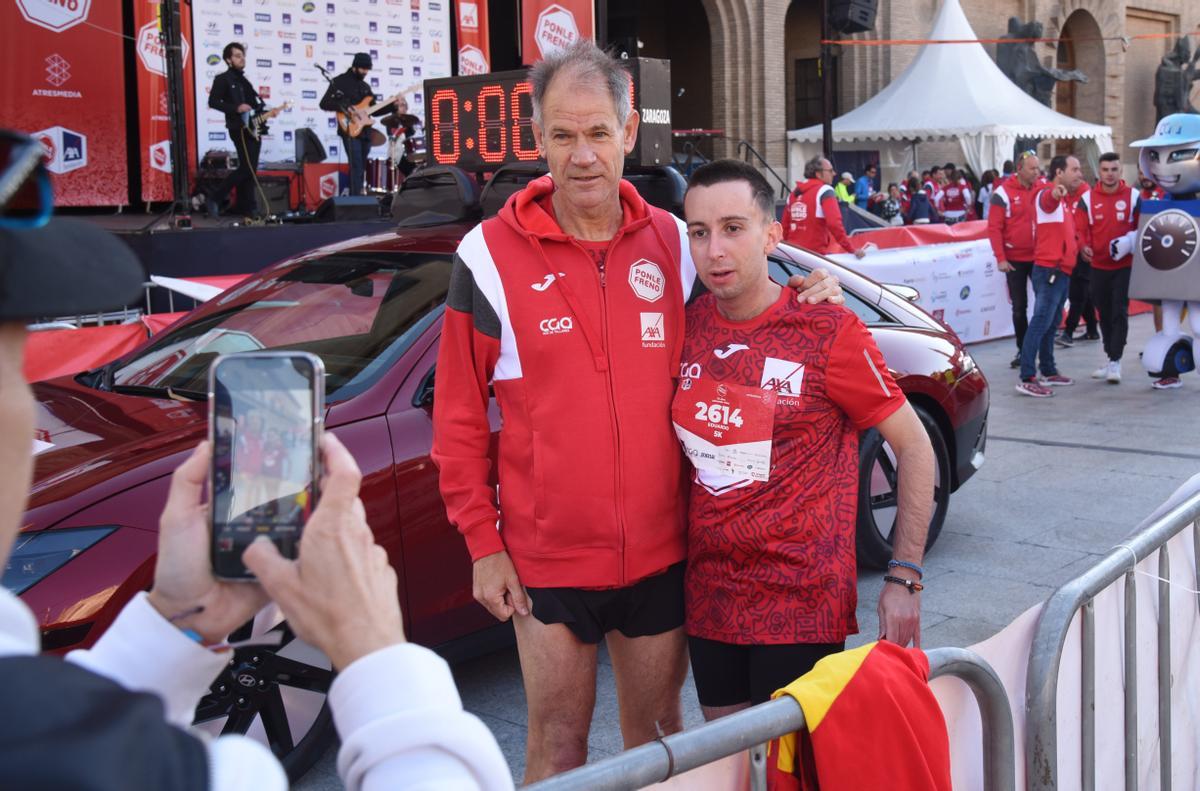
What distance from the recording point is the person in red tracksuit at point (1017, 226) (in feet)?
36.6

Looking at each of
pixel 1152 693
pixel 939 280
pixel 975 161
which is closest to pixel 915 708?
pixel 1152 693

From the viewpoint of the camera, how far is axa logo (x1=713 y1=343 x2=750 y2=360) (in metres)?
2.72

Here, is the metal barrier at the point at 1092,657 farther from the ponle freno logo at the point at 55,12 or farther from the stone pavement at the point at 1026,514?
the ponle freno logo at the point at 55,12

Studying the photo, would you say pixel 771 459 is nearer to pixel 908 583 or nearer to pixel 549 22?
pixel 908 583

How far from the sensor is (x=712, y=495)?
8.88 feet

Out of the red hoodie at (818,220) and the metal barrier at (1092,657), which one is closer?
the metal barrier at (1092,657)

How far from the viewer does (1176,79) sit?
3775cm

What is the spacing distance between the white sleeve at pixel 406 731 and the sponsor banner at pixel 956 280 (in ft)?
36.0

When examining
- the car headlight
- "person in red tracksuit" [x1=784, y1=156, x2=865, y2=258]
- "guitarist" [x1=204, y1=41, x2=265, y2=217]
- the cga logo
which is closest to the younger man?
the car headlight

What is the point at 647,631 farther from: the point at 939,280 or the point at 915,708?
the point at 939,280

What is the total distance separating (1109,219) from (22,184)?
37.0 ft

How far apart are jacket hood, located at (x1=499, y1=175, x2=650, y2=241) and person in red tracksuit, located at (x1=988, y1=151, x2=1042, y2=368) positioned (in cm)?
900

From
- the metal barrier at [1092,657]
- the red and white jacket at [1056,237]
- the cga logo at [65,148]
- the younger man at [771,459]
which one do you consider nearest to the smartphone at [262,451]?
the younger man at [771,459]

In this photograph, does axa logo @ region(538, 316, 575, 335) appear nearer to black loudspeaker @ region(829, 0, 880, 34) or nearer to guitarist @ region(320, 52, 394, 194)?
guitarist @ region(320, 52, 394, 194)
